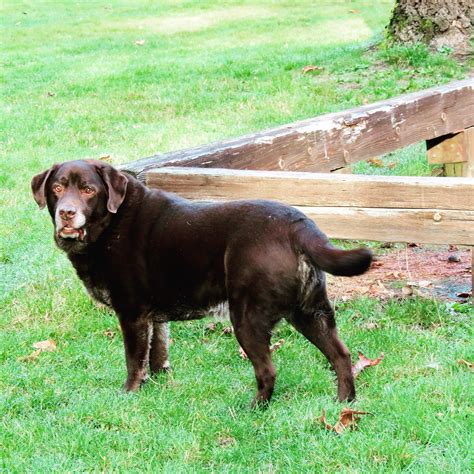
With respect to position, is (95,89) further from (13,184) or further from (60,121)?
(13,184)

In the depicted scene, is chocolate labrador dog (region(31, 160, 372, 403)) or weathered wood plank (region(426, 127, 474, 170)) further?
weathered wood plank (region(426, 127, 474, 170))

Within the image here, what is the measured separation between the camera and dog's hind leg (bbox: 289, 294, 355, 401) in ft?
13.8

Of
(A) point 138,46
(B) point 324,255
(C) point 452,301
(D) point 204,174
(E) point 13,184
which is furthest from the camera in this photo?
(A) point 138,46

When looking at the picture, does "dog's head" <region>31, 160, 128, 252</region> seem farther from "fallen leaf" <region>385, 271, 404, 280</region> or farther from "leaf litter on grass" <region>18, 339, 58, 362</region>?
"fallen leaf" <region>385, 271, 404, 280</region>

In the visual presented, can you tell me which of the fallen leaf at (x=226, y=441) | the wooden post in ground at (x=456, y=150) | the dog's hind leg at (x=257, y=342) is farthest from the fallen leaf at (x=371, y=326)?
the wooden post in ground at (x=456, y=150)

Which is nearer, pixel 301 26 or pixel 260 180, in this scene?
pixel 260 180

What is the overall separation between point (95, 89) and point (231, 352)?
29.9 feet

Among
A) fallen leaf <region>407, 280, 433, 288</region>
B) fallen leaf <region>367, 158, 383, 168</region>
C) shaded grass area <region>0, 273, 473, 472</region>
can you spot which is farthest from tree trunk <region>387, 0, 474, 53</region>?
shaded grass area <region>0, 273, 473, 472</region>

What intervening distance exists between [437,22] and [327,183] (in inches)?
329

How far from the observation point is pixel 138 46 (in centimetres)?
1767

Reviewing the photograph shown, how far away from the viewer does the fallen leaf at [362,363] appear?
14.8 ft

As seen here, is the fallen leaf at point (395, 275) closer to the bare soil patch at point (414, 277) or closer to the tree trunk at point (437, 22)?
the bare soil patch at point (414, 277)

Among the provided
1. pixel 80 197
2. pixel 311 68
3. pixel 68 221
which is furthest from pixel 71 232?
pixel 311 68

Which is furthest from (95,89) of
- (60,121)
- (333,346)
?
(333,346)
